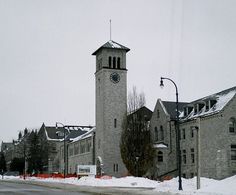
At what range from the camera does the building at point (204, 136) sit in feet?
184

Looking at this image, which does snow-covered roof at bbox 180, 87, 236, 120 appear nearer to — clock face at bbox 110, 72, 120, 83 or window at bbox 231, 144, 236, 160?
window at bbox 231, 144, 236, 160

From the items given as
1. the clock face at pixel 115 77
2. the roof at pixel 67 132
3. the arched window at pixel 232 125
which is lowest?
the arched window at pixel 232 125

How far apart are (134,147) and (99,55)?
21602 mm

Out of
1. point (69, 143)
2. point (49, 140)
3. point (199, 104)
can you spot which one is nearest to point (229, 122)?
point (199, 104)

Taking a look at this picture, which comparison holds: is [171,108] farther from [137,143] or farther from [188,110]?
[137,143]

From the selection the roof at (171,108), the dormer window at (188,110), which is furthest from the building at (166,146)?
the dormer window at (188,110)

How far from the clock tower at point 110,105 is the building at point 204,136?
26.2 ft

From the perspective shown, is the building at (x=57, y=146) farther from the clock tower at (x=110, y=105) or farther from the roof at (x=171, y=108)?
the roof at (x=171, y=108)

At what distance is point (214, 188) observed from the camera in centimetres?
3080

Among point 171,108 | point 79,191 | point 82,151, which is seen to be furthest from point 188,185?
point 82,151

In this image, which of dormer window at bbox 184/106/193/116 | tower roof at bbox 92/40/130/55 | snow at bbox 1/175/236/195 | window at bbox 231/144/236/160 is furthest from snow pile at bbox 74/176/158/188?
tower roof at bbox 92/40/130/55

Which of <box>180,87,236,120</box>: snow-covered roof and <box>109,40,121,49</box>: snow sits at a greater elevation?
<box>109,40,121,49</box>: snow

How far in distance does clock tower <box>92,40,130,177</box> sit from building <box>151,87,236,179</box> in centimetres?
799

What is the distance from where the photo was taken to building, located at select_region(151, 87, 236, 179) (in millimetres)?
56031
